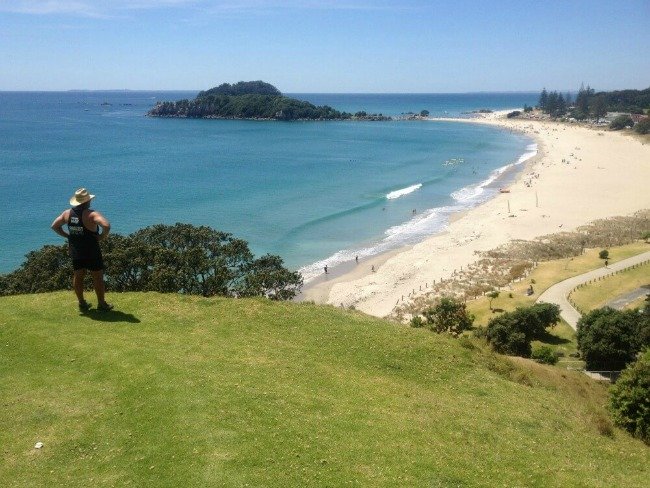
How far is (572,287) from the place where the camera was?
39.3 metres

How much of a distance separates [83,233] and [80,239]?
8.2 inches

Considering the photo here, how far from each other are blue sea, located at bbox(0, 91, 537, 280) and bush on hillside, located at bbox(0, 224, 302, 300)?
17.7m

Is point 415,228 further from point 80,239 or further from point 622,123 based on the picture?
point 622,123

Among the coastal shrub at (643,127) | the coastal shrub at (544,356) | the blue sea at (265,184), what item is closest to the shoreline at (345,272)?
the blue sea at (265,184)

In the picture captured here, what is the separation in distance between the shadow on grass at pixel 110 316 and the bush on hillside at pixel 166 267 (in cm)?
1104

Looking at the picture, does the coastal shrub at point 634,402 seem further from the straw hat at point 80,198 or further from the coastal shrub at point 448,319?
the straw hat at point 80,198

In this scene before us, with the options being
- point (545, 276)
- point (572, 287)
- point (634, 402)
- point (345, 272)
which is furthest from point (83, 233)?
point (545, 276)

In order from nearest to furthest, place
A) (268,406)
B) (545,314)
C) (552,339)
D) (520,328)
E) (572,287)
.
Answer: (268,406), (520,328), (545,314), (552,339), (572,287)

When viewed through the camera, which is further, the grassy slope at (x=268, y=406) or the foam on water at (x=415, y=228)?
the foam on water at (x=415, y=228)

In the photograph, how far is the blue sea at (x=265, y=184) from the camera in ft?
197

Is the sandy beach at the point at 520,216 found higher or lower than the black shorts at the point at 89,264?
lower

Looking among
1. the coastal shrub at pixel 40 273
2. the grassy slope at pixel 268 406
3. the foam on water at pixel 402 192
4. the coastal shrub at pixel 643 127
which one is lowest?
the foam on water at pixel 402 192

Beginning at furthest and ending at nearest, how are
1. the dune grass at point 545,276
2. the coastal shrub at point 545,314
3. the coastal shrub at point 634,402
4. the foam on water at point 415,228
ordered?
the foam on water at point 415,228
the dune grass at point 545,276
the coastal shrub at point 545,314
the coastal shrub at point 634,402

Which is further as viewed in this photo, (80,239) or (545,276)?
(545,276)
